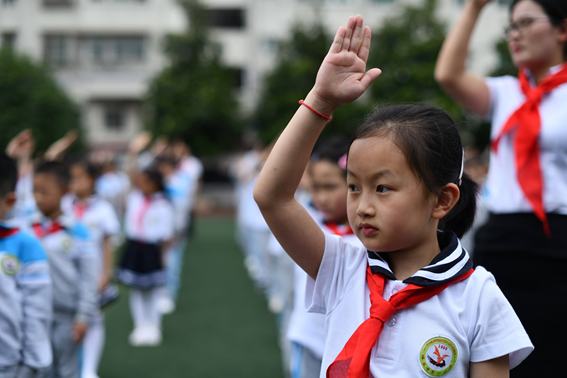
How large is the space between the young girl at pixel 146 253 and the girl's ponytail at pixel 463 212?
3.94 metres

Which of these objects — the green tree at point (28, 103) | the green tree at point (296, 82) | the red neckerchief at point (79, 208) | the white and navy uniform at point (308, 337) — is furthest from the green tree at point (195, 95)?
the white and navy uniform at point (308, 337)

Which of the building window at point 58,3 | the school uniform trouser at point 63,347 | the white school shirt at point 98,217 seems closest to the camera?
the school uniform trouser at point 63,347

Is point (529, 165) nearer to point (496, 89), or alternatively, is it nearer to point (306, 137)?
point (496, 89)

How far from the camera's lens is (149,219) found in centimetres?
527

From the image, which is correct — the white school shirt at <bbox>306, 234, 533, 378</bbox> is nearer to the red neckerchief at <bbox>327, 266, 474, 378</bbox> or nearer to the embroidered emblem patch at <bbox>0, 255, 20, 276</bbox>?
the red neckerchief at <bbox>327, 266, 474, 378</bbox>

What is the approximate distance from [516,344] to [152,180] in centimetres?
451

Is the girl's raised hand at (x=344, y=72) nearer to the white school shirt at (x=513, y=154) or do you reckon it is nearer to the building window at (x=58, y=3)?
the white school shirt at (x=513, y=154)

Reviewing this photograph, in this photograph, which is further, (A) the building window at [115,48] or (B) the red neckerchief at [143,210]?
(A) the building window at [115,48]

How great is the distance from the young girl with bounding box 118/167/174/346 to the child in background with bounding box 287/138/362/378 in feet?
8.86

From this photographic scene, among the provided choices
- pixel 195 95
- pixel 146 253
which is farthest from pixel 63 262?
pixel 195 95

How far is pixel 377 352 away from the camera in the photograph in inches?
51.1

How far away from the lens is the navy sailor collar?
127 cm

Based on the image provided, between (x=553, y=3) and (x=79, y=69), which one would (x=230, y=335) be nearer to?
(x=553, y=3)

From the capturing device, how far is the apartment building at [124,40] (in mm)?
24391
